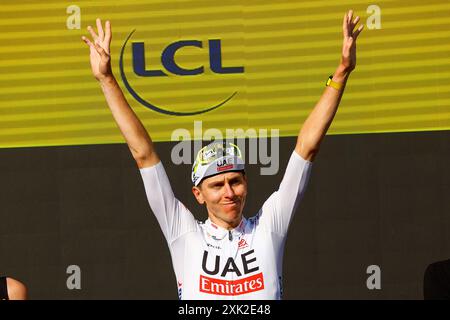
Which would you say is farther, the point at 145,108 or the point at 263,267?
the point at 145,108

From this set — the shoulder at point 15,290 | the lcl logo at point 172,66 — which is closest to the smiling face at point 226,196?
the shoulder at point 15,290

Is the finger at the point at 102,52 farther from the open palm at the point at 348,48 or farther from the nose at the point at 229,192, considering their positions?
the open palm at the point at 348,48

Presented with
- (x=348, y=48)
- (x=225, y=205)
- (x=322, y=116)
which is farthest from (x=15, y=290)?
(x=348, y=48)

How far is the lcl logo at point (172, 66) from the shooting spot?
9398mm

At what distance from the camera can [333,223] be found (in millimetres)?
9281

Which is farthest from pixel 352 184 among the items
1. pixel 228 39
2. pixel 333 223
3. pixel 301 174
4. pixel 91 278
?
pixel 301 174

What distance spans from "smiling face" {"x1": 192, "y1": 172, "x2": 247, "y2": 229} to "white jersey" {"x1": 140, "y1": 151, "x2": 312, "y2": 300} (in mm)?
82

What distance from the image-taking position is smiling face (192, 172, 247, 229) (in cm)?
613

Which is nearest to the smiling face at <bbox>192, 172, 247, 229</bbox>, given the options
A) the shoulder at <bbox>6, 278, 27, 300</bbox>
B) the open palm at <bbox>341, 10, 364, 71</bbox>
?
the open palm at <bbox>341, 10, 364, 71</bbox>

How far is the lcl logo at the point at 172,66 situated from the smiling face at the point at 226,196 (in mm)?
3222

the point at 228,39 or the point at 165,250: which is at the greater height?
the point at 228,39

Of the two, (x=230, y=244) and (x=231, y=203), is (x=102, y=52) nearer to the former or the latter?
(x=231, y=203)
